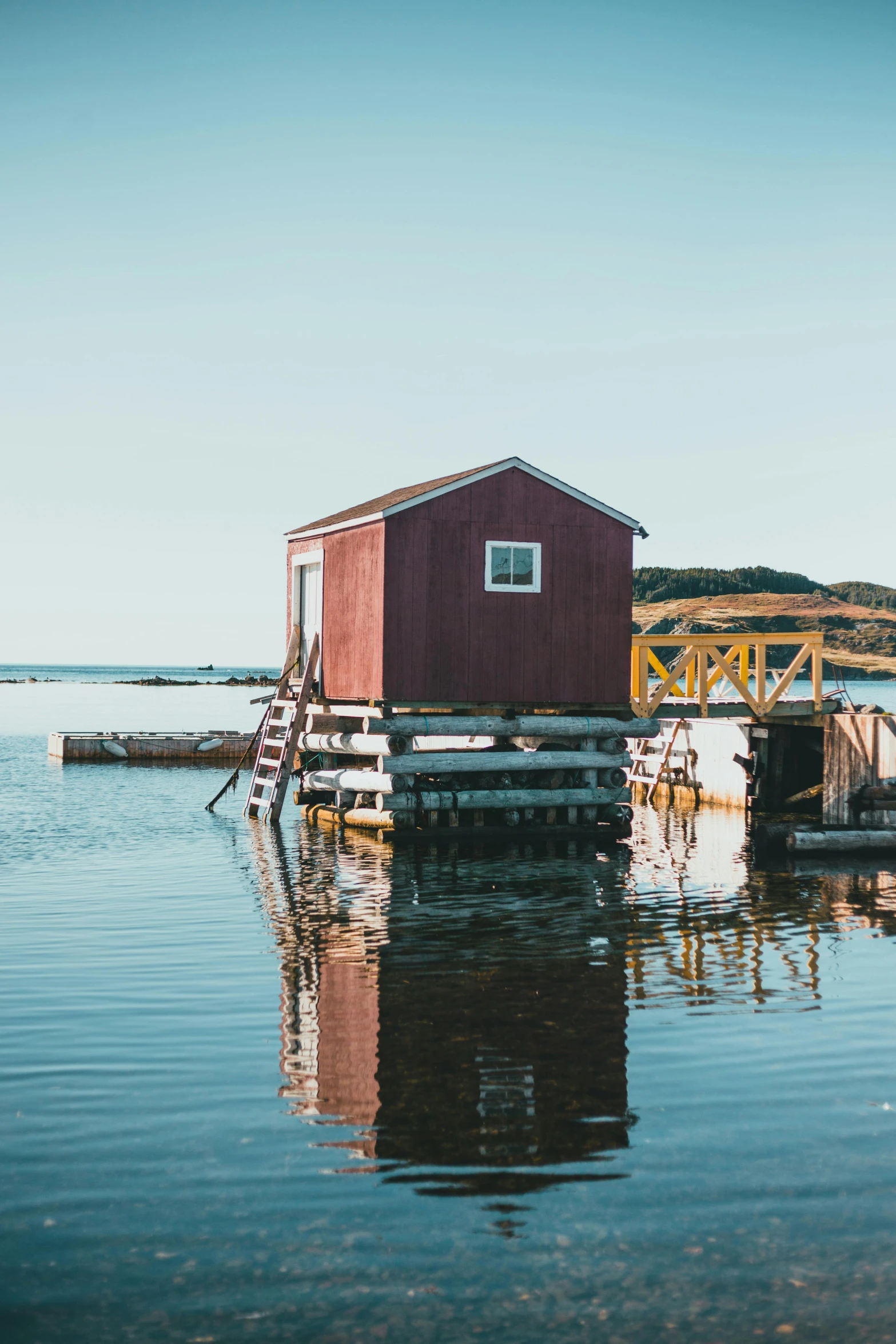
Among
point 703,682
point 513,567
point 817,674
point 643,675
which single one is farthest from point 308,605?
point 817,674

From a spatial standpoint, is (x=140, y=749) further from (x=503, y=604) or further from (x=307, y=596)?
(x=503, y=604)

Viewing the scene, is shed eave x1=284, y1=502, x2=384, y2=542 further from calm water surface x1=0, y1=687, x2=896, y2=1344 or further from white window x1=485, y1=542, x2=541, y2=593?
calm water surface x1=0, y1=687, x2=896, y2=1344

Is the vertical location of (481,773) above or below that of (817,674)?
below

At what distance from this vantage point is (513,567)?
2123 cm

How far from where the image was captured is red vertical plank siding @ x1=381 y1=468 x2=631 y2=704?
20656 mm

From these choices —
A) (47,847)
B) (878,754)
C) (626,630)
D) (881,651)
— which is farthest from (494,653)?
(881,651)

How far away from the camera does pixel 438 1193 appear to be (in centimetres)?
625

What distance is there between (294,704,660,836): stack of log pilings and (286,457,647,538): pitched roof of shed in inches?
143

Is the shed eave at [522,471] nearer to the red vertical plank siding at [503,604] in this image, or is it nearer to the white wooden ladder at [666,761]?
the red vertical plank siding at [503,604]

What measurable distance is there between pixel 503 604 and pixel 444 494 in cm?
230

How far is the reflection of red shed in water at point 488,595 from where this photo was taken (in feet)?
67.8

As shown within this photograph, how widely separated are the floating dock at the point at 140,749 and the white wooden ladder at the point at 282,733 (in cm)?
1510

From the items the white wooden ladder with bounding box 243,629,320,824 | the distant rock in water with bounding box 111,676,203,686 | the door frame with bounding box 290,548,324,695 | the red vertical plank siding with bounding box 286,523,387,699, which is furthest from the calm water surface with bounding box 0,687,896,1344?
the distant rock in water with bounding box 111,676,203,686

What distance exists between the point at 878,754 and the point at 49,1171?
1714cm
